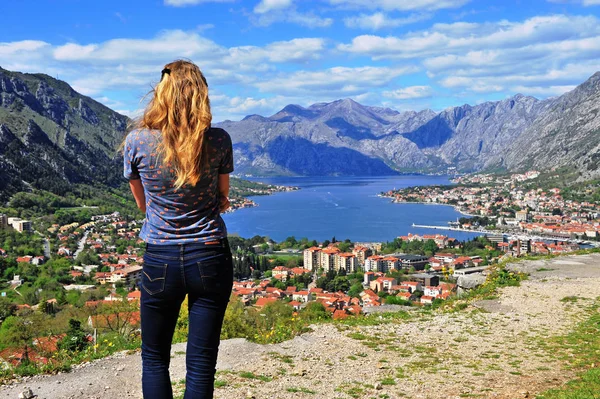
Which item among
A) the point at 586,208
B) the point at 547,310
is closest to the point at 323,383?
the point at 547,310

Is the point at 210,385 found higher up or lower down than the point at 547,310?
higher up

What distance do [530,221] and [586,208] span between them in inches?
484

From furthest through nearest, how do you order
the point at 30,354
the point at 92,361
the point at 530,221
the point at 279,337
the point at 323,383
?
the point at 530,221 → the point at 279,337 → the point at 30,354 → the point at 92,361 → the point at 323,383

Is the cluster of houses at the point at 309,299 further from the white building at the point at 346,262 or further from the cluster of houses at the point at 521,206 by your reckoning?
the cluster of houses at the point at 521,206

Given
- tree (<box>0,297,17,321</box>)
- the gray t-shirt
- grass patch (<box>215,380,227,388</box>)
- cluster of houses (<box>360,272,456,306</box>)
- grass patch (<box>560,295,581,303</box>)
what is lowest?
cluster of houses (<box>360,272,456,306</box>)

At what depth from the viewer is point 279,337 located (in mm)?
6137

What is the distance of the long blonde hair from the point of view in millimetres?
2123

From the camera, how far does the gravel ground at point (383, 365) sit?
14.0 feet

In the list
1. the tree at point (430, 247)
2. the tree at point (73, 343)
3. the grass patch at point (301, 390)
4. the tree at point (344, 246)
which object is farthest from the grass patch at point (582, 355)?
the tree at point (344, 246)

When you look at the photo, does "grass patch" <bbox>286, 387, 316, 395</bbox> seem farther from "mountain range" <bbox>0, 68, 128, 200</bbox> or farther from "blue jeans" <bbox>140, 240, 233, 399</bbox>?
"mountain range" <bbox>0, 68, 128, 200</bbox>

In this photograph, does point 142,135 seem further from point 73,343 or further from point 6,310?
point 6,310

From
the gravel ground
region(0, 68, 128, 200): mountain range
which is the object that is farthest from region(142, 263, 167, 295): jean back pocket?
region(0, 68, 128, 200): mountain range

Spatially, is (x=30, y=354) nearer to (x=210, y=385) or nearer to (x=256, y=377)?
(x=256, y=377)

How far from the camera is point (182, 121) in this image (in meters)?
2.14
